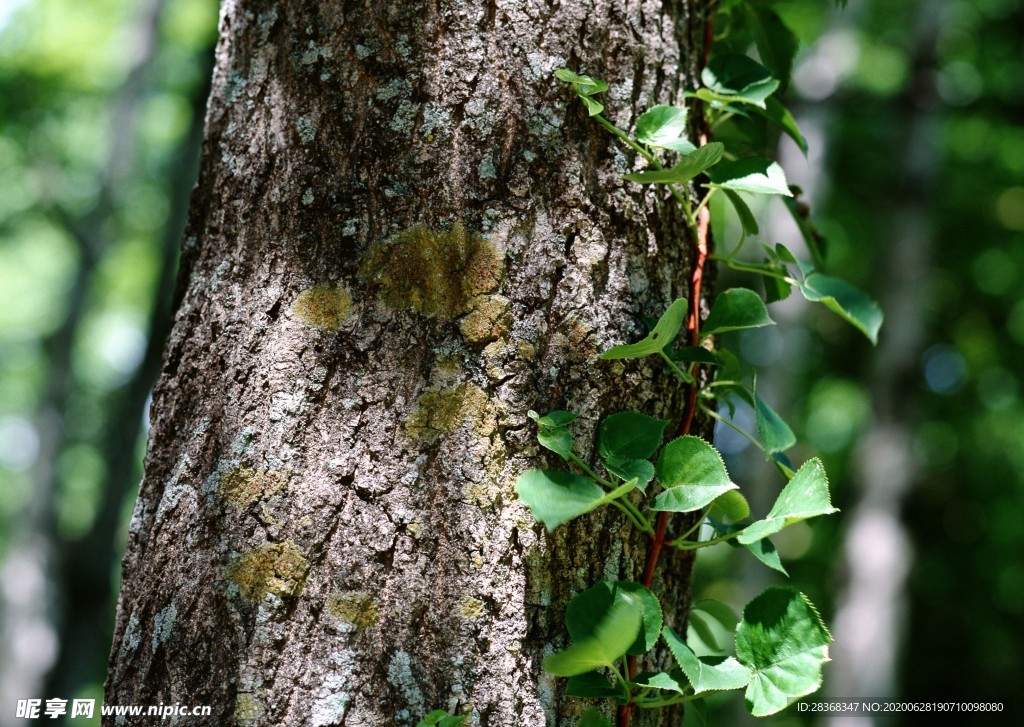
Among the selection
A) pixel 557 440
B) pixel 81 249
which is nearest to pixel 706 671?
pixel 557 440

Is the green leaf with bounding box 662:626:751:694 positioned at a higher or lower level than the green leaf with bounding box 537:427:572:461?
lower

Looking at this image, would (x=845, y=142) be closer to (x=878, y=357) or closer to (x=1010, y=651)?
(x=878, y=357)

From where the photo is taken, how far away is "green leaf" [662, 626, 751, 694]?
0.76 m

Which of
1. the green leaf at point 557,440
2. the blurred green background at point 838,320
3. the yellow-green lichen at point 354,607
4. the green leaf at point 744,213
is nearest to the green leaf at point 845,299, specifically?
the green leaf at point 744,213

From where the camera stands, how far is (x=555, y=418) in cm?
80

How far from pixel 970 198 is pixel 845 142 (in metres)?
1.54

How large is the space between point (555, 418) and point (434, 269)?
206 mm

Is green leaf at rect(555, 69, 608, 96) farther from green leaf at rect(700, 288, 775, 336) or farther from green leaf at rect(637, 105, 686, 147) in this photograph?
green leaf at rect(700, 288, 775, 336)

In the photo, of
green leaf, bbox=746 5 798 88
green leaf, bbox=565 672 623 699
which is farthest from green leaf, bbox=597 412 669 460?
green leaf, bbox=746 5 798 88

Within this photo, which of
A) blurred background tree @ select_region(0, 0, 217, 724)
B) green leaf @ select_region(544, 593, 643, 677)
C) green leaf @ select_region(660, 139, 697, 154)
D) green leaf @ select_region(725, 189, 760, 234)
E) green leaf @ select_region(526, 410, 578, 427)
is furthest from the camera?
blurred background tree @ select_region(0, 0, 217, 724)

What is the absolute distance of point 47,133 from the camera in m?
9.31

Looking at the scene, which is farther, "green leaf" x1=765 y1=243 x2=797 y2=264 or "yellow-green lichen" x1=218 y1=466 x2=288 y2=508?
"green leaf" x1=765 y1=243 x2=797 y2=264

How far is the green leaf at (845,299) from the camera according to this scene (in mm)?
1000

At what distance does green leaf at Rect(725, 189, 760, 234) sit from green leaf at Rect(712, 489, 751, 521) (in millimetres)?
360
